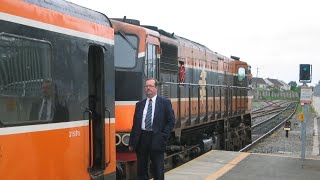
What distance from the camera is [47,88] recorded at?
512 centimetres

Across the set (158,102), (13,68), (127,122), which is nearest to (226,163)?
(127,122)

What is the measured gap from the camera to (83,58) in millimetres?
5957

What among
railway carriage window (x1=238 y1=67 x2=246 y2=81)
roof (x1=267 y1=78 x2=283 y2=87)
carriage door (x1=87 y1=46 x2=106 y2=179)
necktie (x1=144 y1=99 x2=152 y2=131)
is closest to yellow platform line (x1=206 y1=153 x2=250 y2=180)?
necktie (x1=144 y1=99 x2=152 y2=131)

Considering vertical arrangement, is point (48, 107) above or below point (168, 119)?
above

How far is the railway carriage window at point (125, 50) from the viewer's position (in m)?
9.16

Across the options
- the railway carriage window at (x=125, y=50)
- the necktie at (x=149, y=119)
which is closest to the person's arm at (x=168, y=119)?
the necktie at (x=149, y=119)

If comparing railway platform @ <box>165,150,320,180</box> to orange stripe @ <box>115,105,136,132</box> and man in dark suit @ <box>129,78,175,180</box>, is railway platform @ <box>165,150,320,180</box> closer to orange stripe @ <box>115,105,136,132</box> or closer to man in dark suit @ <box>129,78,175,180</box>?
orange stripe @ <box>115,105,136,132</box>

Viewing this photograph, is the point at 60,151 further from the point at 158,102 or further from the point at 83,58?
the point at 158,102

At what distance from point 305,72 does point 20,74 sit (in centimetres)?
1014

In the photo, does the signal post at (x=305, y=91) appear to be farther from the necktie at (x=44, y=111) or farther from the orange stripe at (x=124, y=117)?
the necktie at (x=44, y=111)

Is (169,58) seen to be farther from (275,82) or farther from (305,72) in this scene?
(275,82)

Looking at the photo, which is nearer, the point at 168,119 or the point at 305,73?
the point at 168,119

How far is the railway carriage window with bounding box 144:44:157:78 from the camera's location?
9.50 m

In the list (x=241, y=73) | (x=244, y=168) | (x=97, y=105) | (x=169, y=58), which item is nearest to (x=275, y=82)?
(x=241, y=73)
